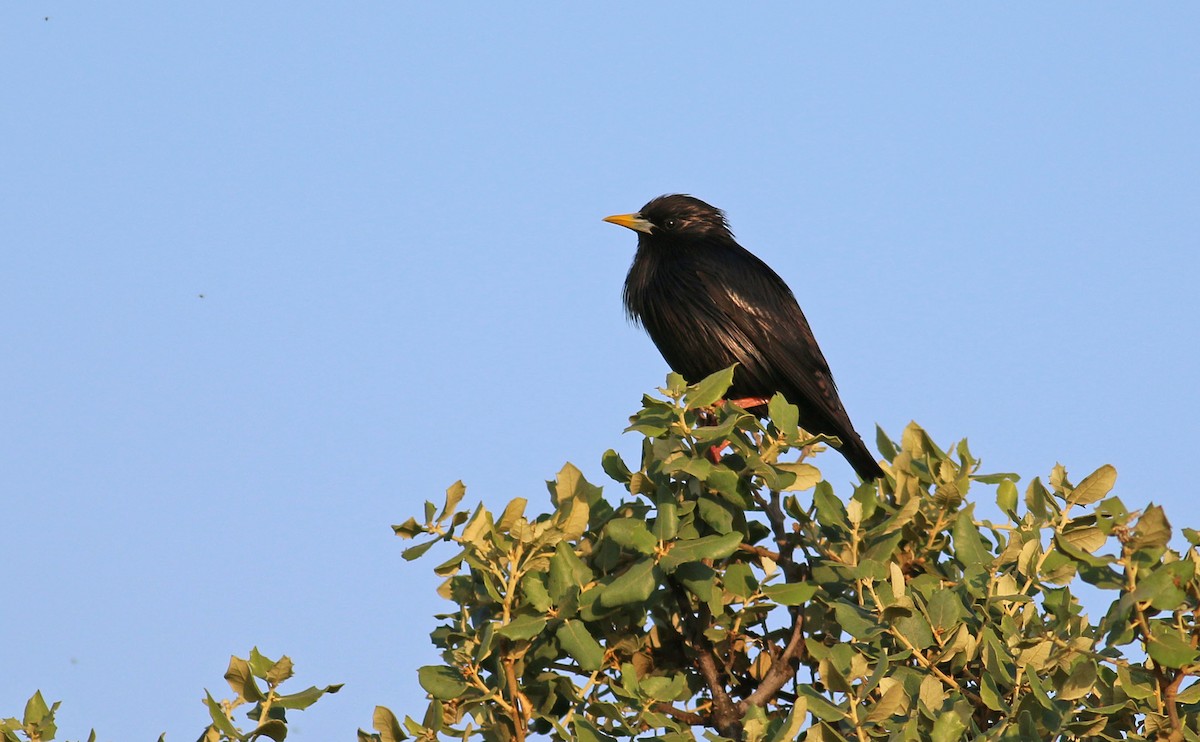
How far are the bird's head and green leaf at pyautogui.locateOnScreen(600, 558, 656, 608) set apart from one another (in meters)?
4.19

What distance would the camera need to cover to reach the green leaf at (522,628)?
2.91 m

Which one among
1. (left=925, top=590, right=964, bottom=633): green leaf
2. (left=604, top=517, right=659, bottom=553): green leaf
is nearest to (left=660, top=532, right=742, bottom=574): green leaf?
(left=604, top=517, right=659, bottom=553): green leaf

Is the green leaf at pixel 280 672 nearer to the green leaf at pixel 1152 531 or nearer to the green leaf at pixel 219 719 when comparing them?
the green leaf at pixel 219 719

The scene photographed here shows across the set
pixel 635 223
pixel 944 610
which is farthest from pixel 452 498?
pixel 635 223

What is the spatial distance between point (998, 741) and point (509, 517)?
3.88 ft

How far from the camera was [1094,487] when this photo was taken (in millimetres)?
3105

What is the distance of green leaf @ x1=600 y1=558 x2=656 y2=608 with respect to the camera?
3002mm

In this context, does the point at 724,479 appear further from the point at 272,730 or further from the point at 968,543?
the point at 272,730

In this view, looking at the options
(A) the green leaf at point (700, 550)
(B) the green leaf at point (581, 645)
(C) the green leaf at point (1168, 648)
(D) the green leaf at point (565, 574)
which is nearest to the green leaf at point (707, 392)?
(A) the green leaf at point (700, 550)

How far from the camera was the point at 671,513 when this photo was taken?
10.1 feet

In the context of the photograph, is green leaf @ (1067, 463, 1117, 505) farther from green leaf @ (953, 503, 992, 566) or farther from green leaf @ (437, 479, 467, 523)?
green leaf @ (437, 479, 467, 523)

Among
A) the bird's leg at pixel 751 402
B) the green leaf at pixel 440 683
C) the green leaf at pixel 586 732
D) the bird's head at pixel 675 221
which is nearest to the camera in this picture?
the green leaf at pixel 586 732

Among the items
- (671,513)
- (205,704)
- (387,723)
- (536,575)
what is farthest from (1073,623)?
(205,704)

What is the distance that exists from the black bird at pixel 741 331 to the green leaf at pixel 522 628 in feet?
10.7
